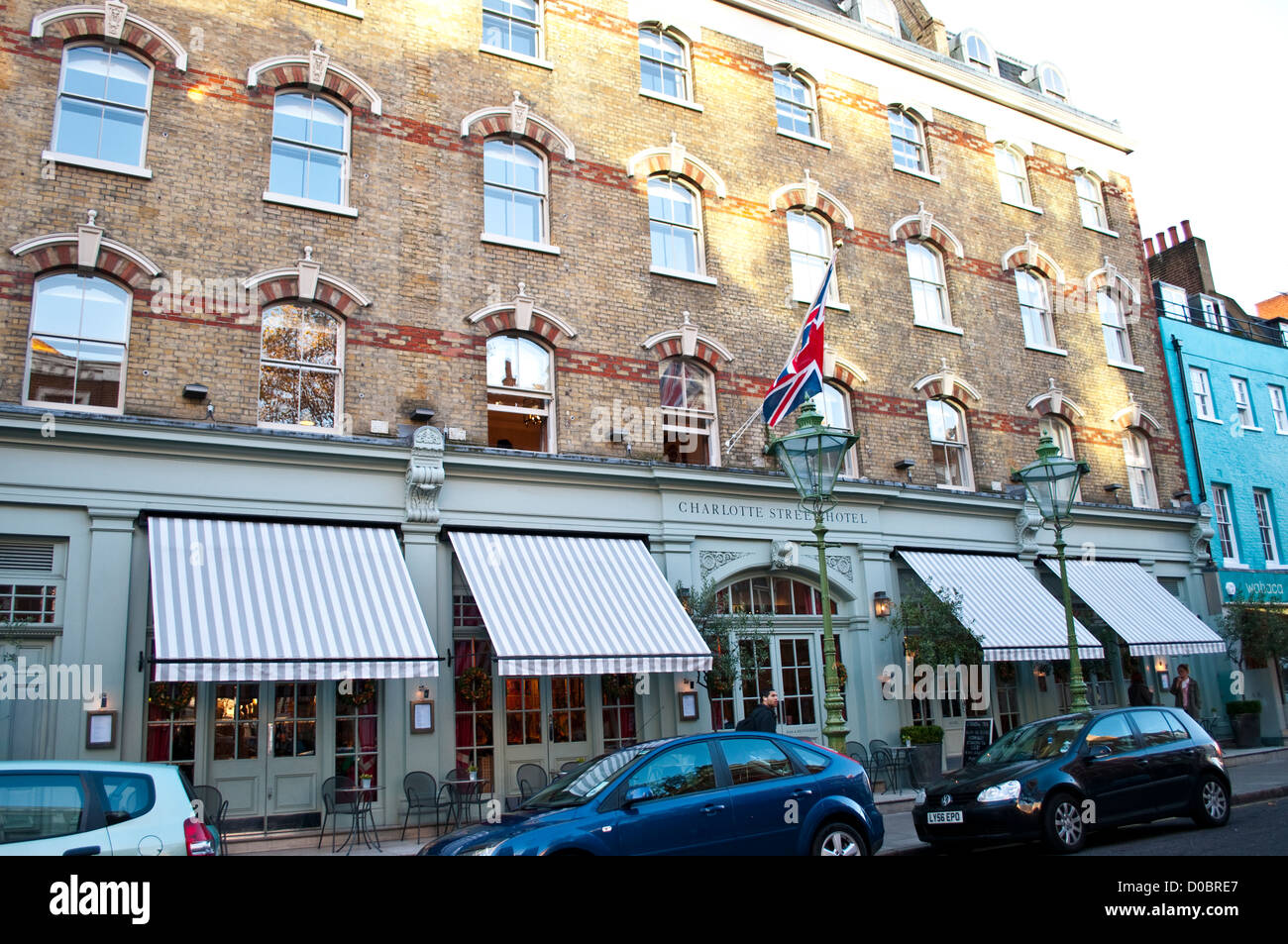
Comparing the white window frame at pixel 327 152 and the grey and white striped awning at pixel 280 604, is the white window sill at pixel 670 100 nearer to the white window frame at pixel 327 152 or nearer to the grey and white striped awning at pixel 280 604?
the white window frame at pixel 327 152

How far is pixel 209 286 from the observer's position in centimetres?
1369

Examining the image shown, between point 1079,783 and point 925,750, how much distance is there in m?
6.08

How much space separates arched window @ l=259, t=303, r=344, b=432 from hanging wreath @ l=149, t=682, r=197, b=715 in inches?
144

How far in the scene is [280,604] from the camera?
12180 millimetres

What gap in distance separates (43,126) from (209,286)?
2911mm

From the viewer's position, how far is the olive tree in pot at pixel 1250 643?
22.0 metres

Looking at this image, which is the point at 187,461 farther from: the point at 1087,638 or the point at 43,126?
the point at 1087,638

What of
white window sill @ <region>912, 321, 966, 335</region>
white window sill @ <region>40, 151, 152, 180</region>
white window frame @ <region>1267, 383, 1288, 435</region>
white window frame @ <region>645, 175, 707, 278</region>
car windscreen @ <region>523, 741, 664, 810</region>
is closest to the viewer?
car windscreen @ <region>523, 741, 664, 810</region>

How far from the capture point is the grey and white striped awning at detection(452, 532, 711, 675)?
13.1 meters

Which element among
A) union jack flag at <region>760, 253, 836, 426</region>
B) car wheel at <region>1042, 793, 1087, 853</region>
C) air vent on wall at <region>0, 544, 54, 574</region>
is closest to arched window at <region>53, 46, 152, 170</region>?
air vent on wall at <region>0, 544, 54, 574</region>

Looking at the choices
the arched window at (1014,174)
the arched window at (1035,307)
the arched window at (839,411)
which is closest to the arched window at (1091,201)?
the arched window at (1014,174)

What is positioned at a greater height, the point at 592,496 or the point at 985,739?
the point at 592,496

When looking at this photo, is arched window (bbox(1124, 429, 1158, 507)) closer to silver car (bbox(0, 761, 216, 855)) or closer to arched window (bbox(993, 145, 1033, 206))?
arched window (bbox(993, 145, 1033, 206))
